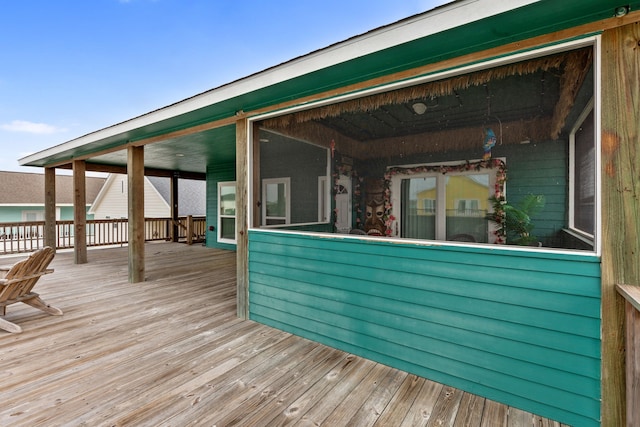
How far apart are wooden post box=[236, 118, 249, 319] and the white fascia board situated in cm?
48

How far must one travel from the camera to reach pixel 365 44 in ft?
6.57

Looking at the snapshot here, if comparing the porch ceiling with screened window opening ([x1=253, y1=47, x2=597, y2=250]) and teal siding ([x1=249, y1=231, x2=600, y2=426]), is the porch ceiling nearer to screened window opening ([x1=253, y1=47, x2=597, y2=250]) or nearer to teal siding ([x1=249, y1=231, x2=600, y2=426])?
screened window opening ([x1=253, y1=47, x2=597, y2=250])

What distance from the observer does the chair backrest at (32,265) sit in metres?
2.97

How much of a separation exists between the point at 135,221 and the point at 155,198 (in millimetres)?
11826

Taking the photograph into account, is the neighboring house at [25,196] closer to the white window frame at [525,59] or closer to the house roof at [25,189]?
the house roof at [25,189]

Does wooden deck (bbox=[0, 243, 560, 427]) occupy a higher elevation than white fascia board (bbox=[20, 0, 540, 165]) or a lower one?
lower

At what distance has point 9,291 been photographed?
300cm

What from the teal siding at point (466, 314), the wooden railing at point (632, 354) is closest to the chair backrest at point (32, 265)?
the teal siding at point (466, 314)

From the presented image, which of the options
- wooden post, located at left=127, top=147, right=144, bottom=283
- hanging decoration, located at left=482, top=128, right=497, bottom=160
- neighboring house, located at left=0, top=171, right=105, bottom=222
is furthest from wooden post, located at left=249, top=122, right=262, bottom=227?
neighboring house, located at left=0, top=171, right=105, bottom=222

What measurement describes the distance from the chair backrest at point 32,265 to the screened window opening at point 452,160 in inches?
96.7

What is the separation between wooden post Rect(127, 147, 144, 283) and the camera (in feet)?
16.1

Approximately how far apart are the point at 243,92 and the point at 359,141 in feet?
10.2

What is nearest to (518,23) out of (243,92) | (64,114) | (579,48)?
(579,48)

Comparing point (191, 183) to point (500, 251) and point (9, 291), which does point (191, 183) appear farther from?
point (500, 251)
